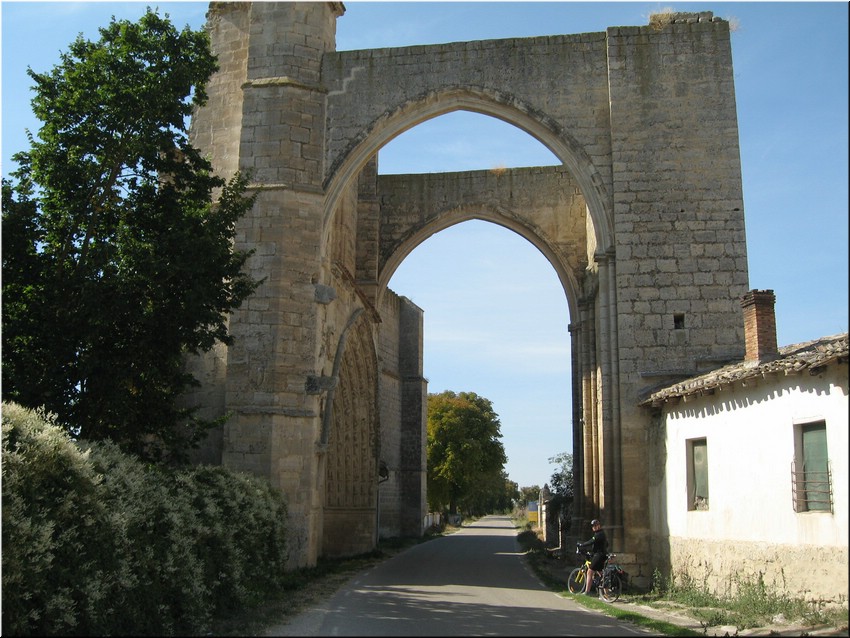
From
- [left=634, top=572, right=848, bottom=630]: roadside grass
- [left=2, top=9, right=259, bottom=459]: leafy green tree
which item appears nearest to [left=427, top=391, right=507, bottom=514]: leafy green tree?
[left=634, top=572, right=848, bottom=630]: roadside grass

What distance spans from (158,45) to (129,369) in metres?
3.89

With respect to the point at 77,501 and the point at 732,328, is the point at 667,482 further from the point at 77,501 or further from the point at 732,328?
the point at 77,501

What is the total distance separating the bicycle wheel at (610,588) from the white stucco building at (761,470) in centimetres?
88

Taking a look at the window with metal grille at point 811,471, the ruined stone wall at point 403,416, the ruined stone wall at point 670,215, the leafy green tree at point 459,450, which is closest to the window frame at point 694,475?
the ruined stone wall at point 670,215

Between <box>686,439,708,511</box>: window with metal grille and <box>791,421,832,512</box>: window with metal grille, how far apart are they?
2.18 m

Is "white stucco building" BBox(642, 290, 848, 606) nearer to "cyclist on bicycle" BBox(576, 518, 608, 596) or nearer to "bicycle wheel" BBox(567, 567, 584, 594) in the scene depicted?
"cyclist on bicycle" BBox(576, 518, 608, 596)

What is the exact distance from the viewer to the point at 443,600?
9.73 m

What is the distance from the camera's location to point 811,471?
809 cm

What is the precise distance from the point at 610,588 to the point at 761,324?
3.72 m

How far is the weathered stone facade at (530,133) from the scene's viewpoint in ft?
42.1

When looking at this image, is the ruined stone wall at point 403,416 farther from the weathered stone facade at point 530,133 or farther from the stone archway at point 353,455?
the weathered stone facade at point 530,133

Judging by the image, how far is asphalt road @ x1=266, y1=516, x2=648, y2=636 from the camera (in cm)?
687

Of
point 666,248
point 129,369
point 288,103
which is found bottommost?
point 129,369

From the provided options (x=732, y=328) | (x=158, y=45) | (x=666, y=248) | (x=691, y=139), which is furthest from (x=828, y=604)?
(x=158, y=45)
